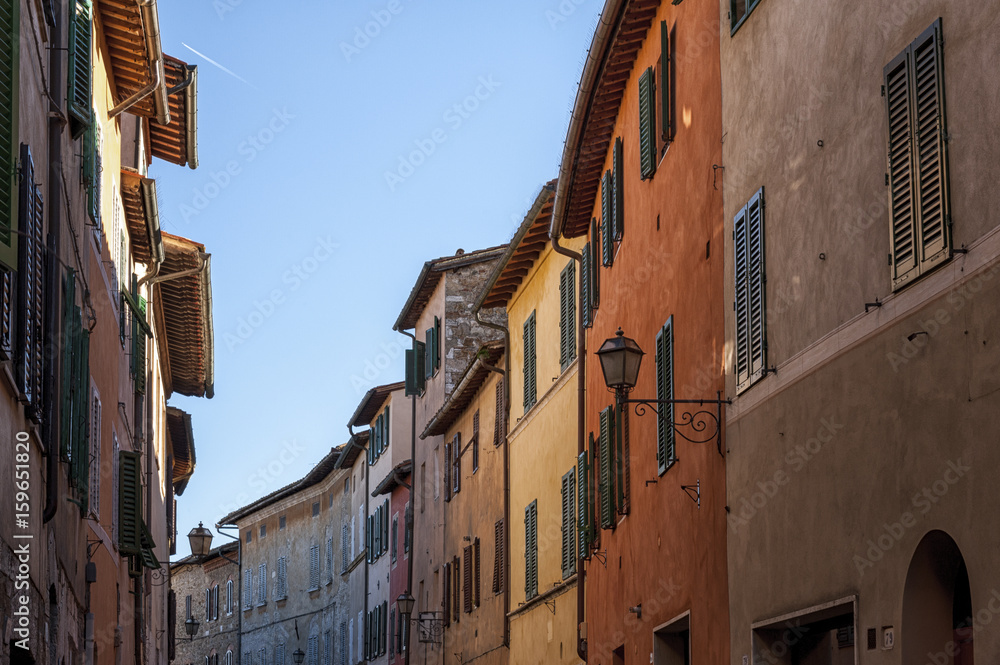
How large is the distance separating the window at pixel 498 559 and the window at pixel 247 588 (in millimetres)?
31848

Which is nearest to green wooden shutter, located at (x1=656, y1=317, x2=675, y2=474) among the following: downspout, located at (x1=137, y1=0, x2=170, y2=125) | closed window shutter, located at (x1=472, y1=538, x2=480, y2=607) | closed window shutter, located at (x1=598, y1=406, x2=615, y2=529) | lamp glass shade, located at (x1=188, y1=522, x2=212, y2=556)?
closed window shutter, located at (x1=598, y1=406, x2=615, y2=529)

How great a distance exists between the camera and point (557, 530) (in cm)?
2083

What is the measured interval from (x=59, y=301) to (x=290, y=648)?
4255 cm

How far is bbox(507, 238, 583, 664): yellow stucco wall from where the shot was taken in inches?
795

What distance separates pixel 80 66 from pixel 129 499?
25.3 ft

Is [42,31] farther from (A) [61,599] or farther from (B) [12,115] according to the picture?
(A) [61,599]

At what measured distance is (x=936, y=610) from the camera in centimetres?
796

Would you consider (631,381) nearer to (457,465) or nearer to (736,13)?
(736,13)

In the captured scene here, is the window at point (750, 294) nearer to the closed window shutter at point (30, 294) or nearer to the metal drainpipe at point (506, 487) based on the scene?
the closed window shutter at point (30, 294)

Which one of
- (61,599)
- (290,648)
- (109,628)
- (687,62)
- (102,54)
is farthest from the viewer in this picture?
(290,648)

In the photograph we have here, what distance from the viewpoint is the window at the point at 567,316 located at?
2030cm

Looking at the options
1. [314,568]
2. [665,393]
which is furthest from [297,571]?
[665,393]

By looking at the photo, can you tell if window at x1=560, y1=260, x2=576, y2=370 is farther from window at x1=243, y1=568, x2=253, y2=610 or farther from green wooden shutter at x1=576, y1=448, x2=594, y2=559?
window at x1=243, y1=568, x2=253, y2=610

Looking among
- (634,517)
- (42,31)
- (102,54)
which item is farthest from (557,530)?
(42,31)
